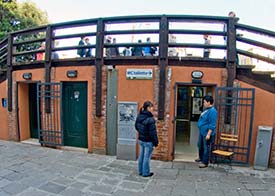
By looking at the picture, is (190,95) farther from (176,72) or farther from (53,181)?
(53,181)

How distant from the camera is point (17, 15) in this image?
1123 cm

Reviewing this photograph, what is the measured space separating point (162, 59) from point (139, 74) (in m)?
0.76

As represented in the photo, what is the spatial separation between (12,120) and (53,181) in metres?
4.65

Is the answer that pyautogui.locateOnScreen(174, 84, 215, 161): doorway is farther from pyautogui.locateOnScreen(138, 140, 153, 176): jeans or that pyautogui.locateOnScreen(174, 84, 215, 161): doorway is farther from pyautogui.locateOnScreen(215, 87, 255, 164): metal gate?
pyautogui.locateOnScreen(138, 140, 153, 176): jeans

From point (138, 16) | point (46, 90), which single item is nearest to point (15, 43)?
point (46, 90)

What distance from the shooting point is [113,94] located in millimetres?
5762

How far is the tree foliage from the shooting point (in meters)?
10.7

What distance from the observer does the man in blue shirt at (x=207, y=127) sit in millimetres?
4797

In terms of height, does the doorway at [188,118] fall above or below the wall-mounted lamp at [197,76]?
below

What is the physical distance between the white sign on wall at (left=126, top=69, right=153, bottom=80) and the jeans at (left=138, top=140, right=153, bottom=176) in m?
1.94

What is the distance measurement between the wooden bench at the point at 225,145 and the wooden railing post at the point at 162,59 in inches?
65.8

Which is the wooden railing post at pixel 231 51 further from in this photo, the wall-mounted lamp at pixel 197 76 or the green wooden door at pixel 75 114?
the green wooden door at pixel 75 114

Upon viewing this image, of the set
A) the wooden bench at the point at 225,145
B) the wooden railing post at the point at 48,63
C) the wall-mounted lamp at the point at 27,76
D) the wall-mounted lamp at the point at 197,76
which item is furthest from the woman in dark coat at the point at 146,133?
the wall-mounted lamp at the point at 27,76

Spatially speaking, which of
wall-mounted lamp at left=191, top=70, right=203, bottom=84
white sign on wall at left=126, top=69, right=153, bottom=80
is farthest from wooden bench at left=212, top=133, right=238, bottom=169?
white sign on wall at left=126, top=69, right=153, bottom=80
